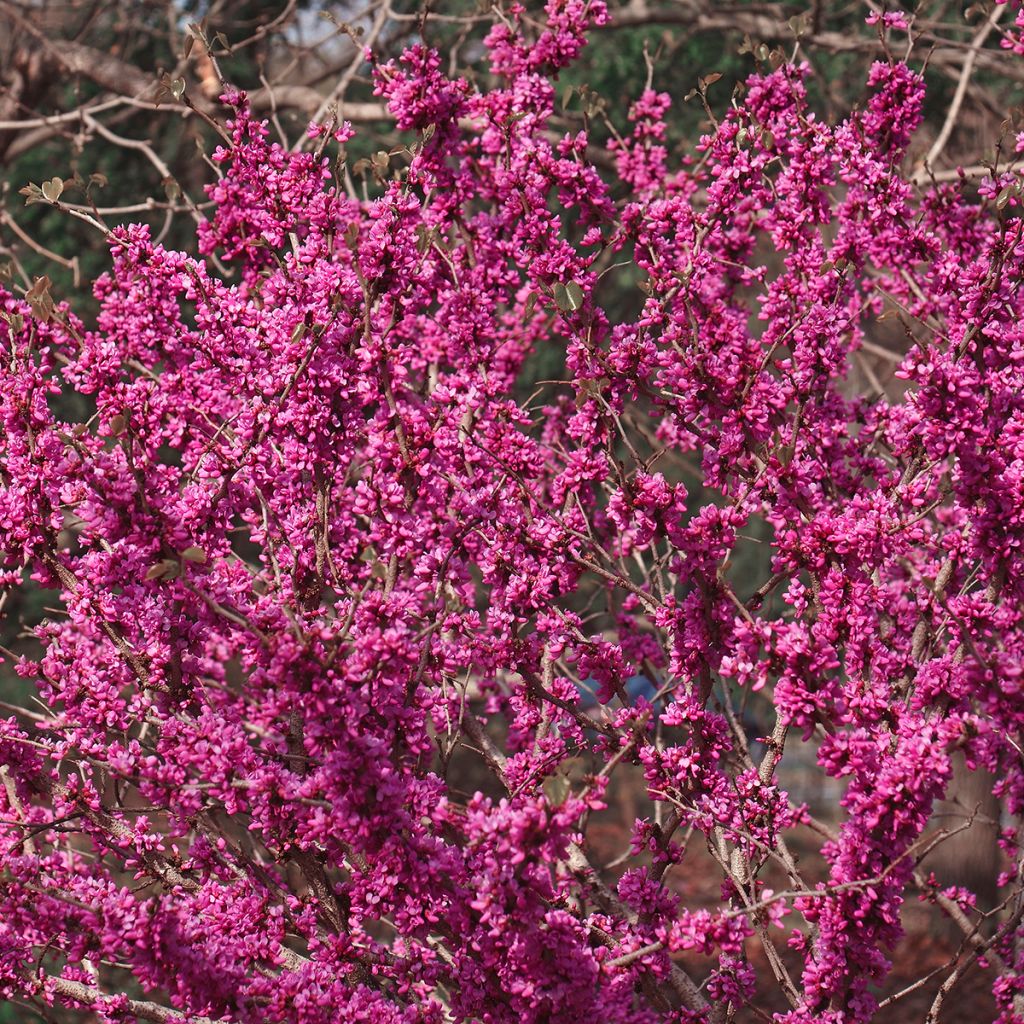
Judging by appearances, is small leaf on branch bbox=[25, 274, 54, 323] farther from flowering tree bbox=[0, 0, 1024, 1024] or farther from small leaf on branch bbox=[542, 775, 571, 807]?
small leaf on branch bbox=[542, 775, 571, 807]

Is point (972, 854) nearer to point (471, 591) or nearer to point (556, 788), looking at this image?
point (471, 591)

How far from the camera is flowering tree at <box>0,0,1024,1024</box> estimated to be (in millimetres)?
2770

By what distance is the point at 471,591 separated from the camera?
3779 millimetres

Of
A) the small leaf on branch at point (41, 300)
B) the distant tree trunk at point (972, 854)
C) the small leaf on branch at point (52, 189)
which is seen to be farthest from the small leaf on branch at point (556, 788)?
the distant tree trunk at point (972, 854)

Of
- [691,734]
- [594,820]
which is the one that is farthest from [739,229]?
[594,820]

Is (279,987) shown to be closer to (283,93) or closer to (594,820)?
(283,93)

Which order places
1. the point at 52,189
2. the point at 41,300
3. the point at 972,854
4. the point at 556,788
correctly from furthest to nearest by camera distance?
the point at 972,854 < the point at 52,189 < the point at 41,300 < the point at 556,788

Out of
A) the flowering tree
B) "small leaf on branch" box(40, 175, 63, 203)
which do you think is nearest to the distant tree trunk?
the flowering tree

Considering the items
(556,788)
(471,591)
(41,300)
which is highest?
(41,300)

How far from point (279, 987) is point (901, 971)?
7.78 meters

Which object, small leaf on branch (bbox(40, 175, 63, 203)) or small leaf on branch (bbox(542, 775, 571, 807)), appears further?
small leaf on branch (bbox(40, 175, 63, 203))

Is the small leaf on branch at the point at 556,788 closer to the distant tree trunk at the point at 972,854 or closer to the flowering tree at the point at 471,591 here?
the flowering tree at the point at 471,591

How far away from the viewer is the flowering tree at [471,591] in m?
2.77

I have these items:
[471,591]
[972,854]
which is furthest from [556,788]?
[972,854]
